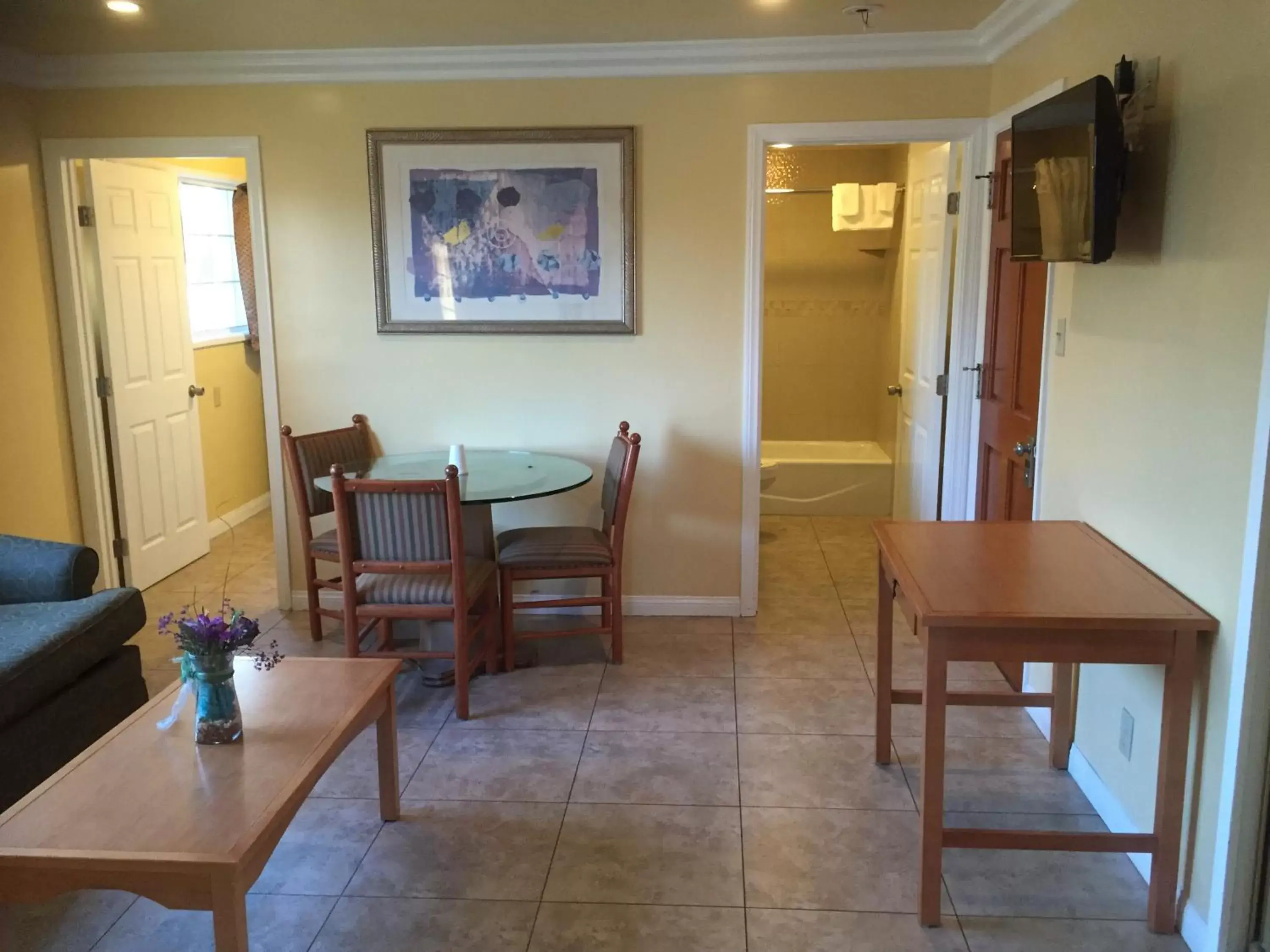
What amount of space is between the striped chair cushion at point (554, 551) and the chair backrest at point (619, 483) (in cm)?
6

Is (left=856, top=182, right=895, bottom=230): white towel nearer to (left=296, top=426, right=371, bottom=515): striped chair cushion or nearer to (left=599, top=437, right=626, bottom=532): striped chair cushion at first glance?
(left=599, top=437, right=626, bottom=532): striped chair cushion

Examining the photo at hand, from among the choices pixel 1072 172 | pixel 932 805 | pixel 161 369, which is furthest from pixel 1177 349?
pixel 161 369

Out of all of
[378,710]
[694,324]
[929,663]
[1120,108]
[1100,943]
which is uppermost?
[1120,108]

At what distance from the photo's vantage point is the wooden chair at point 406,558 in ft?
10.4

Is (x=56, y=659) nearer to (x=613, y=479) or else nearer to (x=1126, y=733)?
(x=613, y=479)

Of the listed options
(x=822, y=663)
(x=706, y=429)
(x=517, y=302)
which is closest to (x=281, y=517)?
(x=517, y=302)

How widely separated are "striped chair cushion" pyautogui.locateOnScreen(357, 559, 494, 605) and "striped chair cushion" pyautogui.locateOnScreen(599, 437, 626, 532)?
654mm

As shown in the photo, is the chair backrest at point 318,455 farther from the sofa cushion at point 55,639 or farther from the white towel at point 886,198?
the white towel at point 886,198

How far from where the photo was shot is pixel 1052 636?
2.10 metres

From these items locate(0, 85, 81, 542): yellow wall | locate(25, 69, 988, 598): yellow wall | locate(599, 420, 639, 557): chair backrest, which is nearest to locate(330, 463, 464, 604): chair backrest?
locate(599, 420, 639, 557): chair backrest

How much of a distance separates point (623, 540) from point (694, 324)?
936 millimetres

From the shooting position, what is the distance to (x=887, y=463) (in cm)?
591

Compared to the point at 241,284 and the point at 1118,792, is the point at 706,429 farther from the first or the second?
the point at 241,284

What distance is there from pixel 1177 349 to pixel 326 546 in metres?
2.89
